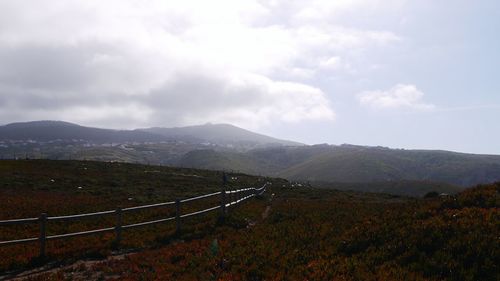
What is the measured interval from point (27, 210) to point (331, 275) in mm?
26246

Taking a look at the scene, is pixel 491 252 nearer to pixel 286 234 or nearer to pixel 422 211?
pixel 422 211

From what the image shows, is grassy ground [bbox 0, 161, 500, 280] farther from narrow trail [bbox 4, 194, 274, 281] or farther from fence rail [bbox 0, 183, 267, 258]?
fence rail [bbox 0, 183, 267, 258]

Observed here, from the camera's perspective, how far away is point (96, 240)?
19.8m

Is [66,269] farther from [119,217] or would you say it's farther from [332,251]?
[332,251]

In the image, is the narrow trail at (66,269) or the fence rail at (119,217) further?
the fence rail at (119,217)

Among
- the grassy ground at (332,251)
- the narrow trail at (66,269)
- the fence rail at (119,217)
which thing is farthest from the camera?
the fence rail at (119,217)

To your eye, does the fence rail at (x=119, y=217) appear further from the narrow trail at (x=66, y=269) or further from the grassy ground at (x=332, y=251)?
the narrow trail at (x=66, y=269)

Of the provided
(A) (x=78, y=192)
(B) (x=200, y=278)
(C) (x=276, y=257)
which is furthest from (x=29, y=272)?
(A) (x=78, y=192)

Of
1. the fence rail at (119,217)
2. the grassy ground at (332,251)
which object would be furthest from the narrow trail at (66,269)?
the fence rail at (119,217)

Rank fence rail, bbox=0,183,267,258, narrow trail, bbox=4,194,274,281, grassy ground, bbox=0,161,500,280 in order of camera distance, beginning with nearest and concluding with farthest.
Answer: grassy ground, bbox=0,161,500,280 < narrow trail, bbox=4,194,274,281 < fence rail, bbox=0,183,267,258

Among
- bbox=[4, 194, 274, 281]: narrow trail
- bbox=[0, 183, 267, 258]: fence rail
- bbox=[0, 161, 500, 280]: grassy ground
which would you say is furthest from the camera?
bbox=[0, 183, 267, 258]: fence rail

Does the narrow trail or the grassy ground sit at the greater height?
the grassy ground

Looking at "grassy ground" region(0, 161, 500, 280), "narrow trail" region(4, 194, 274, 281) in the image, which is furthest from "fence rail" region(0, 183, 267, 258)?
"narrow trail" region(4, 194, 274, 281)

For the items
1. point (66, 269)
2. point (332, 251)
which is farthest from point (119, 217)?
point (332, 251)
